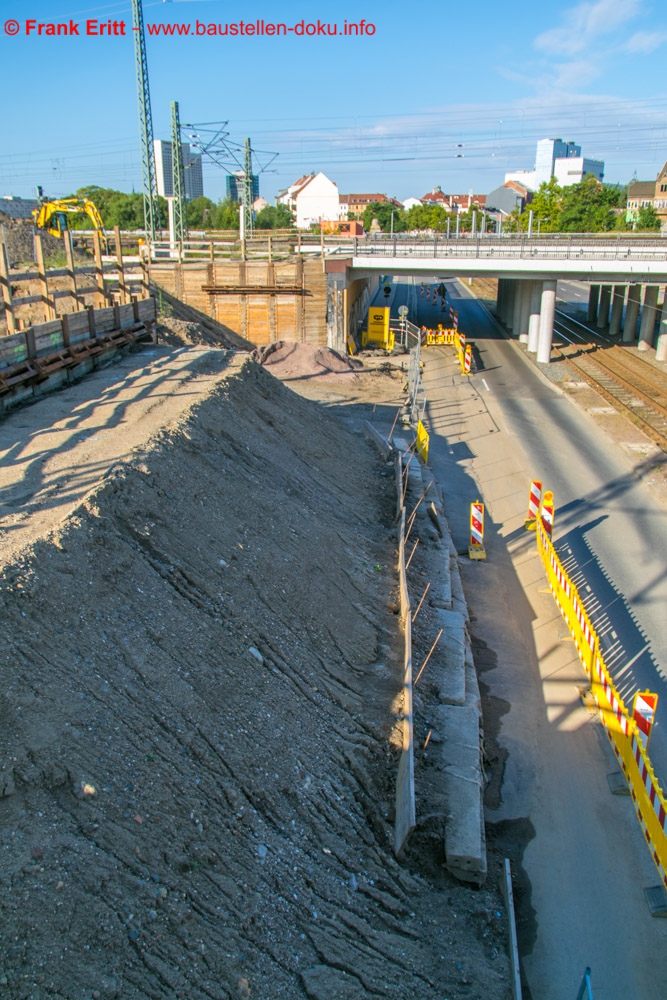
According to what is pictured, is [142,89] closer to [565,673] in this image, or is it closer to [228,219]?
[565,673]

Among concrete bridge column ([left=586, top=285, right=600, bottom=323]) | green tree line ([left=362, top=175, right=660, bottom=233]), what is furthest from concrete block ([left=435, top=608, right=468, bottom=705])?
green tree line ([left=362, top=175, right=660, bottom=233])

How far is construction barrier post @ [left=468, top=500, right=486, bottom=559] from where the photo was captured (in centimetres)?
1453

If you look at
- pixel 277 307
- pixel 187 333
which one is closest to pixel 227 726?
pixel 187 333

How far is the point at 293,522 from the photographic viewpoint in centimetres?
1154

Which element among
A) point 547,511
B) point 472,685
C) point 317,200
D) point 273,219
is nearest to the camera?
point 472,685

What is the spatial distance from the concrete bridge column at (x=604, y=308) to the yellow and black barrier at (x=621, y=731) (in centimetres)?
3544


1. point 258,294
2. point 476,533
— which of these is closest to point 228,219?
point 258,294

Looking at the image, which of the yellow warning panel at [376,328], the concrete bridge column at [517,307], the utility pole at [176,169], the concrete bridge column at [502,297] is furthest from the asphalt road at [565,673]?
the concrete bridge column at [502,297]

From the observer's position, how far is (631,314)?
38219mm

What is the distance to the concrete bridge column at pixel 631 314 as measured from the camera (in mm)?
38041

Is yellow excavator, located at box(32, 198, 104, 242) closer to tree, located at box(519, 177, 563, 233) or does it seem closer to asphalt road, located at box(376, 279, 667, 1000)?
asphalt road, located at box(376, 279, 667, 1000)

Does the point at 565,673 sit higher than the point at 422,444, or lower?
lower

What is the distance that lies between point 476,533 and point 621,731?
623cm

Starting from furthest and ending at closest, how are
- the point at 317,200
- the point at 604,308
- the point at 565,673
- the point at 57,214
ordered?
1. the point at 317,200
2. the point at 604,308
3. the point at 57,214
4. the point at 565,673
